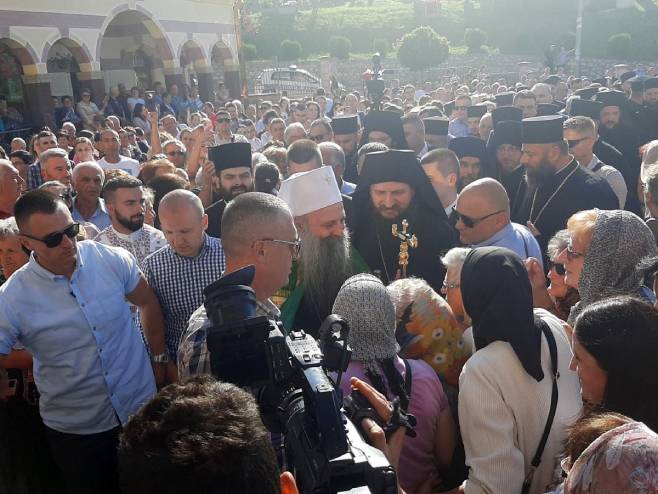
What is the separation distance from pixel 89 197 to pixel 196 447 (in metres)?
4.67

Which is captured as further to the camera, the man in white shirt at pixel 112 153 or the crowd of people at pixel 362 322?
the man in white shirt at pixel 112 153

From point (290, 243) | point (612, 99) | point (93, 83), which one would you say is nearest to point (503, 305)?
point (290, 243)

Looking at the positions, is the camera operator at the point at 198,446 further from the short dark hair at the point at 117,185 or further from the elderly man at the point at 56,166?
the elderly man at the point at 56,166

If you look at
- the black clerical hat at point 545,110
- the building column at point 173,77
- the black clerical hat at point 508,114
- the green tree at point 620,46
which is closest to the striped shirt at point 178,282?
the black clerical hat at point 508,114

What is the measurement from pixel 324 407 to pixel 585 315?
1.14 m

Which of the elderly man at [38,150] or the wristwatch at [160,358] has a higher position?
the elderly man at [38,150]

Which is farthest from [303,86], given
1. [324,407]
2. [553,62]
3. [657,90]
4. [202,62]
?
[324,407]

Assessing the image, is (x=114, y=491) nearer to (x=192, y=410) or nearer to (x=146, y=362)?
(x=146, y=362)

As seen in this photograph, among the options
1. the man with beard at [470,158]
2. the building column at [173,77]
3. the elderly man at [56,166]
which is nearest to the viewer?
the elderly man at [56,166]

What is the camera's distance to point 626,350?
2.07 meters

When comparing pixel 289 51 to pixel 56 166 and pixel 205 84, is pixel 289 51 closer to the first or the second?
pixel 205 84

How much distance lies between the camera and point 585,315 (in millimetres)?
2193

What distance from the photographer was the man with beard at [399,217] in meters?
4.54

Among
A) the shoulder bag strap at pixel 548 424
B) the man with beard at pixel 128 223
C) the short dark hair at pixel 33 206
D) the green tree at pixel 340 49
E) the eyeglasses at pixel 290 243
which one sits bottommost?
the shoulder bag strap at pixel 548 424
